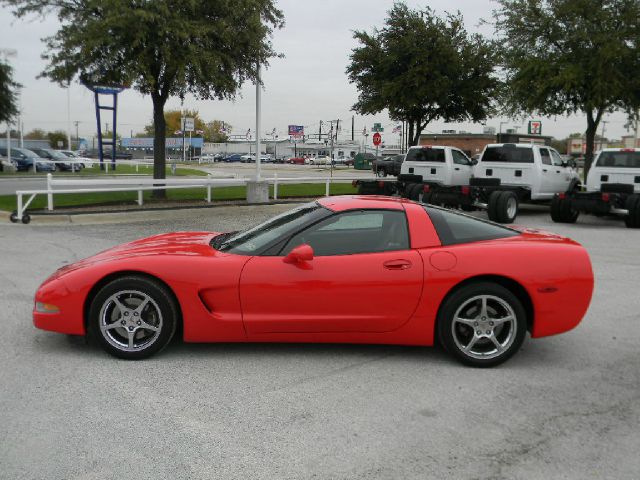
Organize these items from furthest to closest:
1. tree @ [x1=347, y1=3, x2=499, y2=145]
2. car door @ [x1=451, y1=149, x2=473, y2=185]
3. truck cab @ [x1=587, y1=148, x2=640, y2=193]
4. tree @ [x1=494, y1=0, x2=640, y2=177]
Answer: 1. tree @ [x1=347, y1=3, x2=499, y2=145]
2. tree @ [x1=494, y1=0, x2=640, y2=177]
3. car door @ [x1=451, y1=149, x2=473, y2=185]
4. truck cab @ [x1=587, y1=148, x2=640, y2=193]

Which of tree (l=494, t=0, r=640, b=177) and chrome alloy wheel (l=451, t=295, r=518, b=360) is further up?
tree (l=494, t=0, r=640, b=177)

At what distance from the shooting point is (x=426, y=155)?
18.3 metres

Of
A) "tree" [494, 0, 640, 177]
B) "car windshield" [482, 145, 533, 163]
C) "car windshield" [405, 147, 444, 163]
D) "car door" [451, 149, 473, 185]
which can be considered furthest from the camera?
"tree" [494, 0, 640, 177]

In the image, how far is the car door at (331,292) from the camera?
445cm

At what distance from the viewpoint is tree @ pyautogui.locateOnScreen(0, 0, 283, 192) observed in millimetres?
14430

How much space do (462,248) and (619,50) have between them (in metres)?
19.0

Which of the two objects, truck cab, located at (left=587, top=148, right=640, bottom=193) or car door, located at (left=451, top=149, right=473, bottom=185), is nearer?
truck cab, located at (left=587, top=148, right=640, bottom=193)

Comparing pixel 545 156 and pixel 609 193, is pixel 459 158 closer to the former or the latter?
pixel 545 156

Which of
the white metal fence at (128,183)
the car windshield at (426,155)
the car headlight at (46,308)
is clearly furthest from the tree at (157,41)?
the car headlight at (46,308)

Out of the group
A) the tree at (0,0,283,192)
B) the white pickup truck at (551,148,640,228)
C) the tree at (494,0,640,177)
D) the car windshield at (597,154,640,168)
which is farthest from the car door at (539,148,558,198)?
the tree at (0,0,283,192)

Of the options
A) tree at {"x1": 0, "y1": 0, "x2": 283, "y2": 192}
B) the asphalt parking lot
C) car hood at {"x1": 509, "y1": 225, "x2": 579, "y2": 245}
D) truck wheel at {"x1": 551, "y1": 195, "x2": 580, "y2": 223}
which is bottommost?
the asphalt parking lot

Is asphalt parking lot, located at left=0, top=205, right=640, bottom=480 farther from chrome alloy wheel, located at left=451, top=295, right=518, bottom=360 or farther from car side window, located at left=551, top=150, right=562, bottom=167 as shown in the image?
car side window, located at left=551, top=150, right=562, bottom=167

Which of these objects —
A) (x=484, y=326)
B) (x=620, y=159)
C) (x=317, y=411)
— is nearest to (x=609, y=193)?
(x=620, y=159)

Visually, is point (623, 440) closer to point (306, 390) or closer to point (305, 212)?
point (306, 390)
